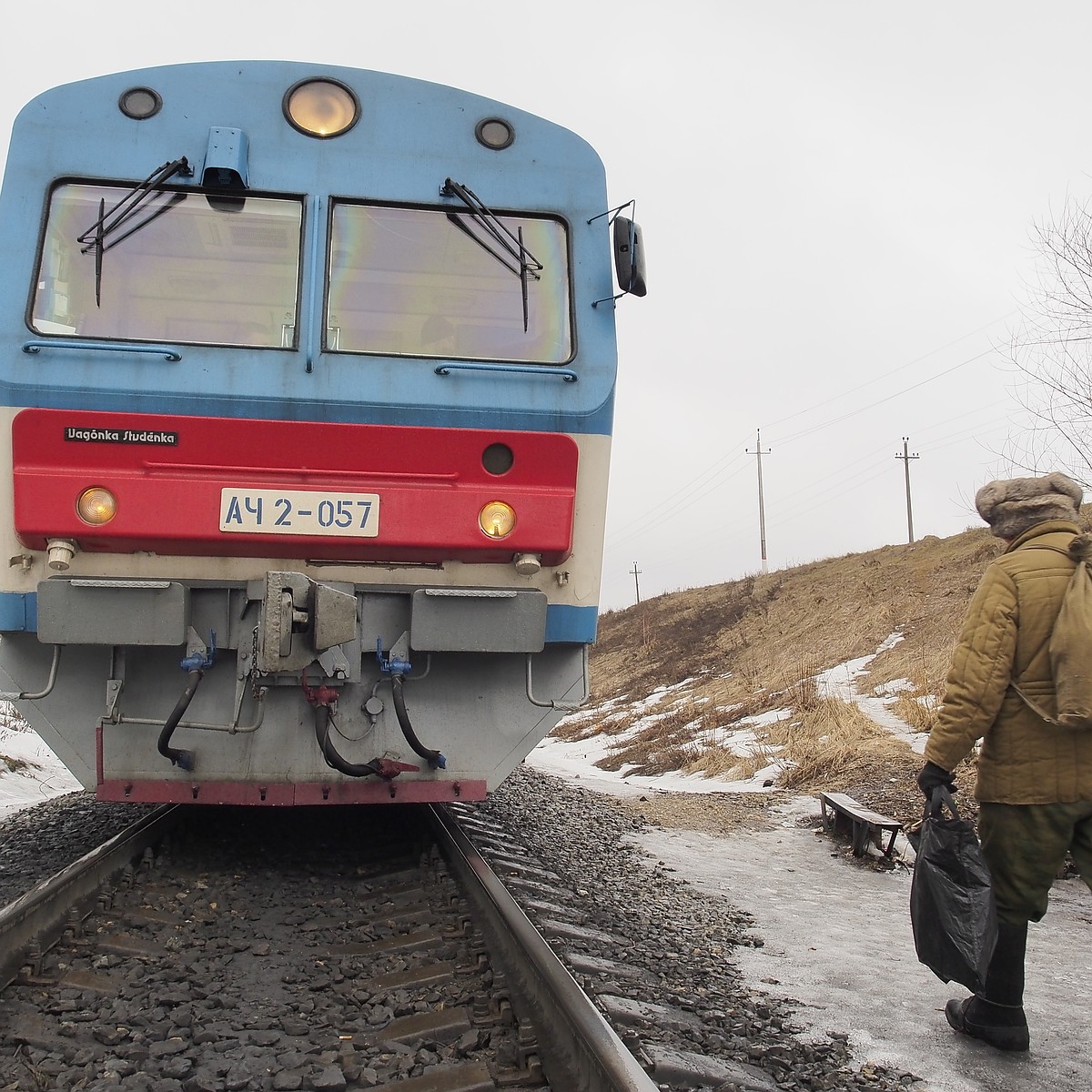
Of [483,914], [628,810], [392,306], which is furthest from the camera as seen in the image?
[628,810]

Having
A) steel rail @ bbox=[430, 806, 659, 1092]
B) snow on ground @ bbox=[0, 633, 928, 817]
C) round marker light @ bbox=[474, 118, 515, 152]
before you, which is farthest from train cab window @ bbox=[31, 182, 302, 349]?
snow on ground @ bbox=[0, 633, 928, 817]

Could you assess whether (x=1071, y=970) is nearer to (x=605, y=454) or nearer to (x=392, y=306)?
(x=605, y=454)

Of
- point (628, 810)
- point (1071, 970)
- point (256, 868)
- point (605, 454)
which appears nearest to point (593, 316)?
point (605, 454)

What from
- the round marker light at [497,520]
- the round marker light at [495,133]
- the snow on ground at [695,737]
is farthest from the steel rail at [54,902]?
the snow on ground at [695,737]

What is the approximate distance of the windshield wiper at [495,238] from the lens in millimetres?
4680

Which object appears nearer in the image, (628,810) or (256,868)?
(256,868)

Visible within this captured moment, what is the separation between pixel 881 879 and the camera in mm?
5512

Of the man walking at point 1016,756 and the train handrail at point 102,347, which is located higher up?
the train handrail at point 102,347

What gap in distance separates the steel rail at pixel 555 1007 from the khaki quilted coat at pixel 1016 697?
1.35 meters

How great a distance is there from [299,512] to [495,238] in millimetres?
1601

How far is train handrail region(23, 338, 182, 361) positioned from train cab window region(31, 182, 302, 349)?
0.23ft

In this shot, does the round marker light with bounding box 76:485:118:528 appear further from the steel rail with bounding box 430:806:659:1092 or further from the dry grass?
the dry grass

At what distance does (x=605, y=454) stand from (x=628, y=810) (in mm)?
4182

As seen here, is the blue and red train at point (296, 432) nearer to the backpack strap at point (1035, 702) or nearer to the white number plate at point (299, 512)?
the white number plate at point (299, 512)
